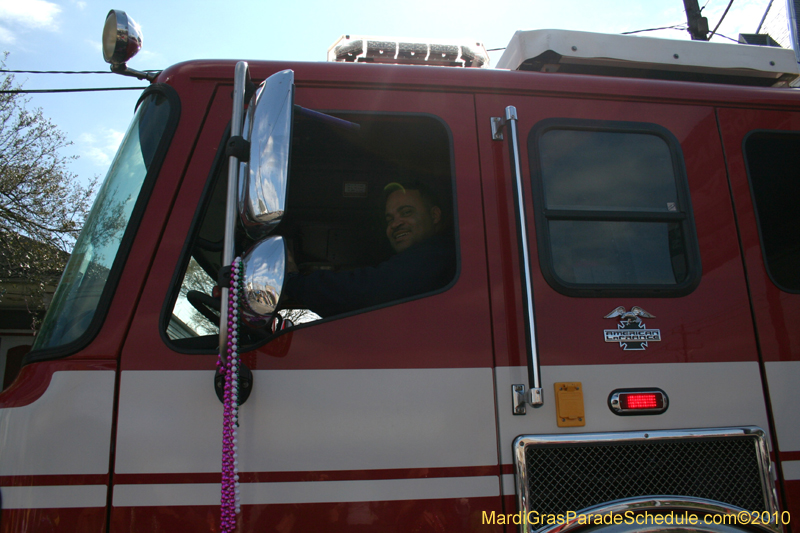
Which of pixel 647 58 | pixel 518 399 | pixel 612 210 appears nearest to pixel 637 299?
pixel 612 210

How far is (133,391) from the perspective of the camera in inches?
63.2

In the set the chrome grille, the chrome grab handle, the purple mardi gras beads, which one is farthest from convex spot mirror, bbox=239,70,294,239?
the chrome grille

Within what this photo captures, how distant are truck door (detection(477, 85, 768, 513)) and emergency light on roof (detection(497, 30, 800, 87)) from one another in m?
0.26

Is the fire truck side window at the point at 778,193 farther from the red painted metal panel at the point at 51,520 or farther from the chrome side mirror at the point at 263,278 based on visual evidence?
the red painted metal panel at the point at 51,520

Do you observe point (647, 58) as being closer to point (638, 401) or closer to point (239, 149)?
point (638, 401)

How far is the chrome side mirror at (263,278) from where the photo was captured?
1.43 metres

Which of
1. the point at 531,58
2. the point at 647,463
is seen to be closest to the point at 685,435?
the point at 647,463

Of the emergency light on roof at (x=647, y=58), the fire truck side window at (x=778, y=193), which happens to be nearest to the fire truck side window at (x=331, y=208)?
the emergency light on roof at (x=647, y=58)

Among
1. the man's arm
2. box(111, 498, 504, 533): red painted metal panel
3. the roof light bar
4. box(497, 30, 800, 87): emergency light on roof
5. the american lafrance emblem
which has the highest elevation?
box(497, 30, 800, 87): emergency light on roof

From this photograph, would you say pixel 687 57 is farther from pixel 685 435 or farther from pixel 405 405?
pixel 405 405

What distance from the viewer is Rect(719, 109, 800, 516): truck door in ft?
6.03

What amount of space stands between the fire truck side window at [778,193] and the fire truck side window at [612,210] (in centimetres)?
34

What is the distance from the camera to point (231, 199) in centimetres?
151

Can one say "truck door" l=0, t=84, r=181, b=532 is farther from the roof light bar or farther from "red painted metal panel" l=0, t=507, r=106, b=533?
the roof light bar
